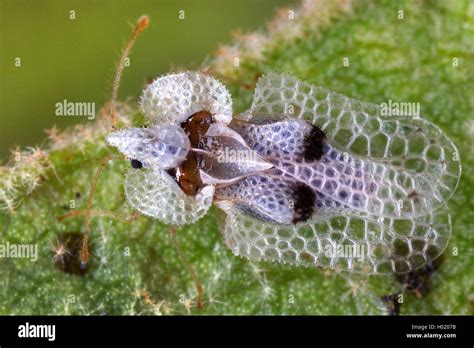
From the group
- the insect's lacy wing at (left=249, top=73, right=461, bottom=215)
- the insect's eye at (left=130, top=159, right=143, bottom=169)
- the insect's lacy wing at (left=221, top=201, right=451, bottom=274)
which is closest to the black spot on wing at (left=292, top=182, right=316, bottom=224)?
the insect's lacy wing at (left=221, top=201, right=451, bottom=274)

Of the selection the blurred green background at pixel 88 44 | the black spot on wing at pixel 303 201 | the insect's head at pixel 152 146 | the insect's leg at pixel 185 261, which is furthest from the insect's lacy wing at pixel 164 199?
the blurred green background at pixel 88 44

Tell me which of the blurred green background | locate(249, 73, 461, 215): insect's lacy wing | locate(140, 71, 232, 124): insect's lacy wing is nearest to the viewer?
locate(249, 73, 461, 215): insect's lacy wing

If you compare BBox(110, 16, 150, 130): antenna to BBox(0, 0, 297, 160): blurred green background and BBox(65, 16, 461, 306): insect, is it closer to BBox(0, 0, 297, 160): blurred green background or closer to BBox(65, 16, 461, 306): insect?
BBox(65, 16, 461, 306): insect

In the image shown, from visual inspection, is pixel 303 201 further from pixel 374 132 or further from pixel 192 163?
pixel 192 163

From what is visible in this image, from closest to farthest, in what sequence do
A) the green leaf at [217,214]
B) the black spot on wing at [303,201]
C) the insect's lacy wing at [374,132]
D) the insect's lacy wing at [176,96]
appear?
the black spot on wing at [303,201] → the insect's lacy wing at [374,132] → the green leaf at [217,214] → the insect's lacy wing at [176,96]

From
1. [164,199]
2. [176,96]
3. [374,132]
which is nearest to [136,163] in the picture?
[164,199]

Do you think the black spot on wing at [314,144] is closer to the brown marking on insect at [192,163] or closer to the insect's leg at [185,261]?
the brown marking on insect at [192,163]

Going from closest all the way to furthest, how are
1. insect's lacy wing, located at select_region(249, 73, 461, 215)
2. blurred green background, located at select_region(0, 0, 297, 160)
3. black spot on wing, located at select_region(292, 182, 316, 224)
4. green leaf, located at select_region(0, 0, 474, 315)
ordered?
black spot on wing, located at select_region(292, 182, 316, 224), insect's lacy wing, located at select_region(249, 73, 461, 215), green leaf, located at select_region(0, 0, 474, 315), blurred green background, located at select_region(0, 0, 297, 160)
